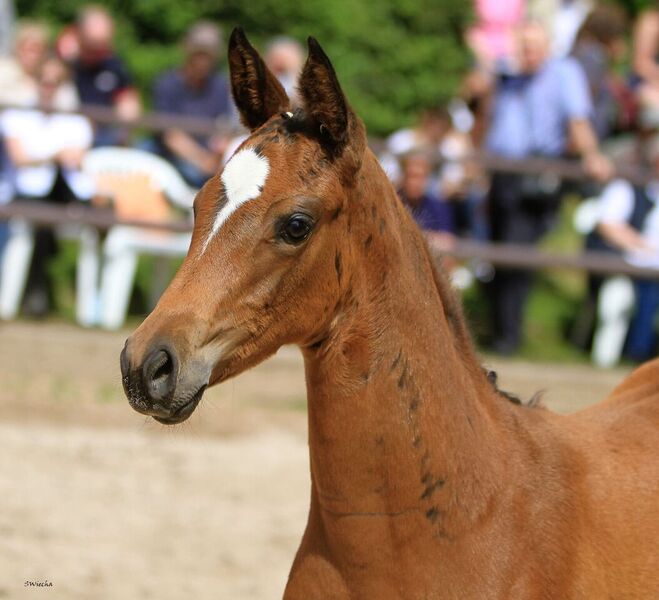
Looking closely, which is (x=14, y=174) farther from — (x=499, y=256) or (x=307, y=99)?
(x=307, y=99)

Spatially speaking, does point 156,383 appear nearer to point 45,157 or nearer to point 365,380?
point 365,380

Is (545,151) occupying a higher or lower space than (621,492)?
higher

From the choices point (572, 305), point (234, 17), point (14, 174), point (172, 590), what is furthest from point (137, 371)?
point (234, 17)

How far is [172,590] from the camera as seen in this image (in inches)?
203

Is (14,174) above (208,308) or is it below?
above

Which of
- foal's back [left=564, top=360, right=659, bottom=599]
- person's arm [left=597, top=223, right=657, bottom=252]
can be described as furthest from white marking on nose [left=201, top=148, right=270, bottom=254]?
person's arm [left=597, top=223, right=657, bottom=252]

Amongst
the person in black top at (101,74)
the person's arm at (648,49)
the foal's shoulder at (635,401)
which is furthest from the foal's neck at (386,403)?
the person's arm at (648,49)

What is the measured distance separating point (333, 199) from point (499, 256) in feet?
20.0

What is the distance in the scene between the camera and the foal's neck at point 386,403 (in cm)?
318

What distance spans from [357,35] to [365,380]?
9.11 meters

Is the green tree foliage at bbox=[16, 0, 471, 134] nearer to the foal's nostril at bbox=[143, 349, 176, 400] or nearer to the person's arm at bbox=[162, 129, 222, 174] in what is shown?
the person's arm at bbox=[162, 129, 222, 174]

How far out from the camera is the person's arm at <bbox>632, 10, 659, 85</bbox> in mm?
10102

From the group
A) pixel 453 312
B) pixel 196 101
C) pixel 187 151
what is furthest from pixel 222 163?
pixel 453 312

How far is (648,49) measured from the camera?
1020 centimetres
